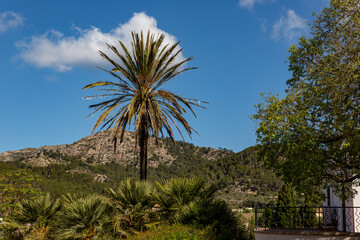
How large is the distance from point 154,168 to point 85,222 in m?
95.2

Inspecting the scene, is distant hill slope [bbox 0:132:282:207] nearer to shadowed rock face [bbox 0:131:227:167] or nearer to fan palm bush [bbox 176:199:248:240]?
shadowed rock face [bbox 0:131:227:167]

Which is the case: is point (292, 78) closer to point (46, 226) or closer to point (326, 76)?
point (326, 76)

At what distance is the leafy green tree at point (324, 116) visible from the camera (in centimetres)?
1091

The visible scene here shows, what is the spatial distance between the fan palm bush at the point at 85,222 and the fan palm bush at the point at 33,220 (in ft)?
6.41

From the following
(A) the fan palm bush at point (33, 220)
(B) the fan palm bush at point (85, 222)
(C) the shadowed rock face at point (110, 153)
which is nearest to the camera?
(B) the fan palm bush at point (85, 222)

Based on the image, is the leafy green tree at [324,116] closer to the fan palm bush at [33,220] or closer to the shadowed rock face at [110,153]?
the fan palm bush at [33,220]

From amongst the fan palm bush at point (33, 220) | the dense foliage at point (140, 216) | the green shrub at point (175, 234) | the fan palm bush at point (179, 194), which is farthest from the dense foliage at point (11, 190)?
the green shrub at point (175, 234)

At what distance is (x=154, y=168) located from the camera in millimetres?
106250

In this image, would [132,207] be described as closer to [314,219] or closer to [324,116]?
[324,116]

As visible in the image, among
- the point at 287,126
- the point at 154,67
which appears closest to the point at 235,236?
the point at 287,126

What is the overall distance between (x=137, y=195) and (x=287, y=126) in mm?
5896

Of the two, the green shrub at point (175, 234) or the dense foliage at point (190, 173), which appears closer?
the green shrub at point (175, 234)

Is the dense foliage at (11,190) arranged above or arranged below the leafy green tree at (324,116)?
below

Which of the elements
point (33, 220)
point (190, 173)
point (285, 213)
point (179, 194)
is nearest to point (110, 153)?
point (190, 173)
